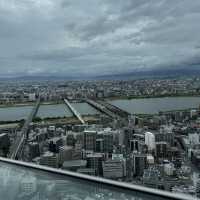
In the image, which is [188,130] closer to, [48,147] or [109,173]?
[48,147]

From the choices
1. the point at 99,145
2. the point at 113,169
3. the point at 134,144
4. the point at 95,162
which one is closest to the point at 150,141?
the point at 134,144

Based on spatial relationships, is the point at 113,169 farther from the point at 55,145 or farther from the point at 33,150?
the point at 55,145

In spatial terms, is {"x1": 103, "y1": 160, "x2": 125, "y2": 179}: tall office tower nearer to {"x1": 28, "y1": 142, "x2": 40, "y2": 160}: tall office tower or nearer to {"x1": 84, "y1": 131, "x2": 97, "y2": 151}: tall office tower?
{"x1": 28, "y1": 142, "x2": 40, "y2": 160}: tall office tower

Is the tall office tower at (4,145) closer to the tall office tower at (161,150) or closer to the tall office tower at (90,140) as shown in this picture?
the tall office tower at (90,140)

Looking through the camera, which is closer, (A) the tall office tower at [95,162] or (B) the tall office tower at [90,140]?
(A) the tall office tower at [95,162]

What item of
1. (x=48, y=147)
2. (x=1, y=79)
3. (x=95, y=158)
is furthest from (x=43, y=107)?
(x=1, y=79)

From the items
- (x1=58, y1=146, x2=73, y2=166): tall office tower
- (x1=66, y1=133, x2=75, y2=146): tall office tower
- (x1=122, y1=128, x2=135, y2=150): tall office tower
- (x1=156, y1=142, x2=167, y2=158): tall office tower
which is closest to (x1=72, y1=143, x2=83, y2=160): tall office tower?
(x1=58, y1=146, x2=73, y2=166): tall office tower

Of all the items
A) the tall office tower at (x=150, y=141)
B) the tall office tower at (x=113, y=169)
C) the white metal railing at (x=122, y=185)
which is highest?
the white metal railing at (x=122, y=185)

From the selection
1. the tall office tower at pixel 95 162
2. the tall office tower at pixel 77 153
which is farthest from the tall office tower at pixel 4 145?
the tall office tower at pixel 95 162
